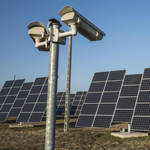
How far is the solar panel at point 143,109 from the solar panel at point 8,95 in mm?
14186

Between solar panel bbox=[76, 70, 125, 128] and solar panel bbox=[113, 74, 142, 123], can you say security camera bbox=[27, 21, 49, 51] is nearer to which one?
solar panel bbox=[113, 74, 142, 123]

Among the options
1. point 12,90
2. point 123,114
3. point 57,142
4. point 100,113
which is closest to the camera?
point 57,142

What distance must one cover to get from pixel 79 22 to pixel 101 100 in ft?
49.9

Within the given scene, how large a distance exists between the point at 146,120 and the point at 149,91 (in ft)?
8.51

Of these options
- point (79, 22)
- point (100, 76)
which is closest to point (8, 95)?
point (100, 76)

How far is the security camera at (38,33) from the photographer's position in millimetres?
4596

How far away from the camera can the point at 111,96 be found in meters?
18.9

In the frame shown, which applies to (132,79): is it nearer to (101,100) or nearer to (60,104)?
(101,100)

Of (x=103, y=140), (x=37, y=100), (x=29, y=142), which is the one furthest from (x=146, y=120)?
(x=37, y=100)

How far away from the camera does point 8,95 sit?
2748 centimetres

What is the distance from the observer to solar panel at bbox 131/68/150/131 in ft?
50.3

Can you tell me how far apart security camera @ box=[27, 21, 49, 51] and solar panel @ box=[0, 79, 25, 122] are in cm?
2066

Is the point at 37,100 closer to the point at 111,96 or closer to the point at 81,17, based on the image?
the point at 111,96

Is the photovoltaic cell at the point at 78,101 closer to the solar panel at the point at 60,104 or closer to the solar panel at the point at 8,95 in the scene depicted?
the solar panel at the point at 60,104
